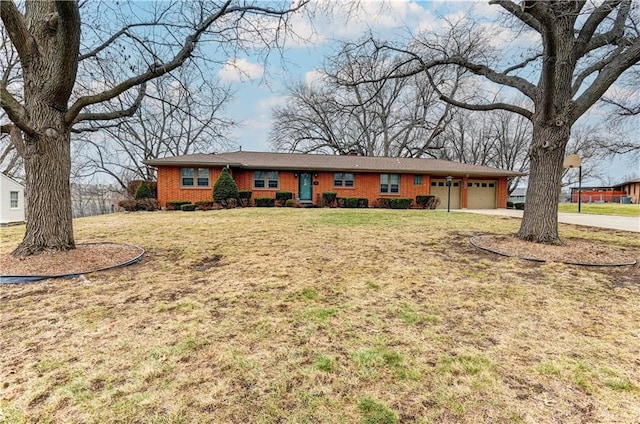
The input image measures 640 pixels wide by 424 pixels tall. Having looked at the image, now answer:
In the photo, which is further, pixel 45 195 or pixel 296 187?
pixel 296 187

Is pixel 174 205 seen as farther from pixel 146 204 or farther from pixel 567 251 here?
pixel 567 251

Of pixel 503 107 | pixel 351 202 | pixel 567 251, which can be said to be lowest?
pixel 567 251

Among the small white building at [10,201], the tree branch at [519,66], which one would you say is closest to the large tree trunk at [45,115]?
the tree branch at [519,66]

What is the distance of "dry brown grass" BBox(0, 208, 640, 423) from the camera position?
73.0 inches

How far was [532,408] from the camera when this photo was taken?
1852 millimetres

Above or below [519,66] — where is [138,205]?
below

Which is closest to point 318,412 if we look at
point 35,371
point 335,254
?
point 35,371

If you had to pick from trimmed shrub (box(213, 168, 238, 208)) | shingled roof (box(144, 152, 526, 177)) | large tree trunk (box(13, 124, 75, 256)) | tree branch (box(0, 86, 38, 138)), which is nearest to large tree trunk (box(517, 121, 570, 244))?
large tree trunk (box(13, 124, 75, 256))

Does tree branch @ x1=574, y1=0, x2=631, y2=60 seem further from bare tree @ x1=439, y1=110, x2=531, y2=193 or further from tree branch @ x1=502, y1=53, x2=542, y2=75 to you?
bare tree @ x1=439, y1=110, x2=531, y2=193

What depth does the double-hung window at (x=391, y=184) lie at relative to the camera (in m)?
19.2

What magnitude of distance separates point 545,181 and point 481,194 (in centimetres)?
1524

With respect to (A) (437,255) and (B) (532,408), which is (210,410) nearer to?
(B) (532,408)

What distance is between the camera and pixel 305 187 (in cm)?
1853

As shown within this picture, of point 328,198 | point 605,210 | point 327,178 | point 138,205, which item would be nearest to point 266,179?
point 327,178
